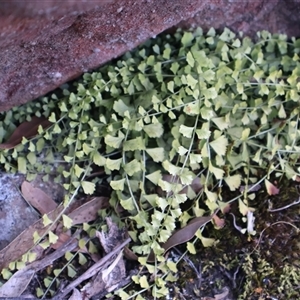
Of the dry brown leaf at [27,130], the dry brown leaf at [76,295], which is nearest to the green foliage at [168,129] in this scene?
the dry brown leaf at [27,130]

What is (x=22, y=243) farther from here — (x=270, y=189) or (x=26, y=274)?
(x=270, y=189)

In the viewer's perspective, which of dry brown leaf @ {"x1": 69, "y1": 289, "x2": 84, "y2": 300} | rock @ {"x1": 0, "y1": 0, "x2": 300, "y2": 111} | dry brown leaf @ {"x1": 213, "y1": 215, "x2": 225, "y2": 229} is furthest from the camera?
dry brown leaf @ {"x1": 213, "y1": 215, "x2": 225, "y2": 229}

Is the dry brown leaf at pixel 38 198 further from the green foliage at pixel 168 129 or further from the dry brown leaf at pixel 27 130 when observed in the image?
the dry brown leaf at pixel 27 130

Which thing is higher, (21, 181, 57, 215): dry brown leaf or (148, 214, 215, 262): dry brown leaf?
(21, 181, 57, 215): dry brown leaf

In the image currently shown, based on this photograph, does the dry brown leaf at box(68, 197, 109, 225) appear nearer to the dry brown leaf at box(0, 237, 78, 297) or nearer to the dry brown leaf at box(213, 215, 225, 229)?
the dry brown leaf at box(0, 237, 78, 297)

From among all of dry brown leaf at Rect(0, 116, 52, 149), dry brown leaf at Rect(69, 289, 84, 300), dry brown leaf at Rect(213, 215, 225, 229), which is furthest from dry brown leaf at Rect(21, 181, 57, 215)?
dry brown leaf at Rect(213, 215, 225, 229)

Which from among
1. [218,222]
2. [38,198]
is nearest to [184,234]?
[218,222]

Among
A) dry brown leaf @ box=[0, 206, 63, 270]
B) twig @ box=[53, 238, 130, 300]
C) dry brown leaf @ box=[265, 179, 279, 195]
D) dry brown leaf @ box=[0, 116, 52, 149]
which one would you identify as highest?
dry brown leaf @ box=[0, 116, 52, 149]

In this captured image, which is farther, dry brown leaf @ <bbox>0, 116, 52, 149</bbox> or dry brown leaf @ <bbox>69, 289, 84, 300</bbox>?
dry brown leaf @ <bbox>0, 116, 52, 149</bbox>
